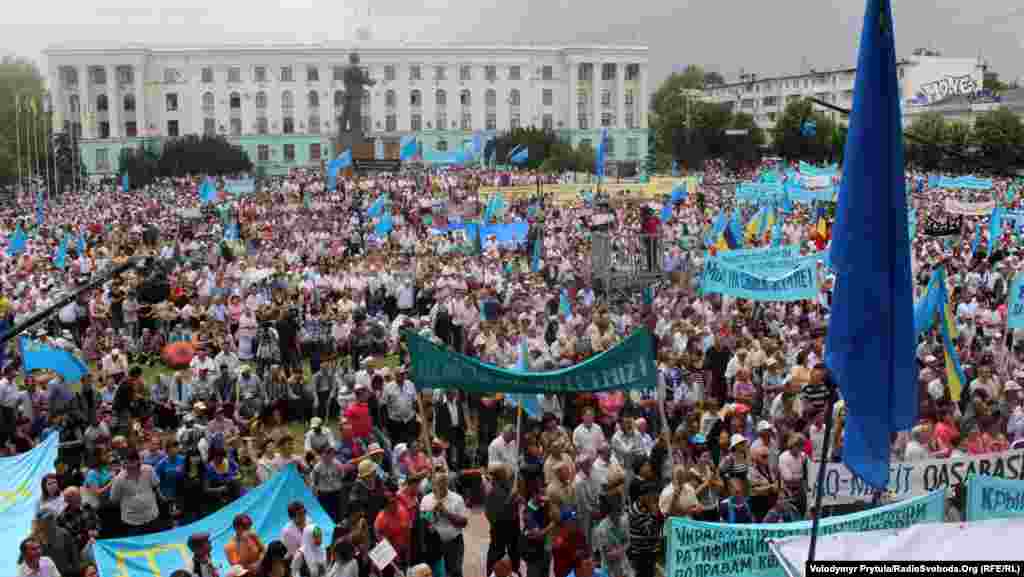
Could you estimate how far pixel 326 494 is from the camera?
866cm

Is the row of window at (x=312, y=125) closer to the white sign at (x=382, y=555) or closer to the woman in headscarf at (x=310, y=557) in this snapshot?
the woman in headscarf at (x=310, y=557)

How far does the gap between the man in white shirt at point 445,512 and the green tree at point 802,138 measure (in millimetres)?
64636

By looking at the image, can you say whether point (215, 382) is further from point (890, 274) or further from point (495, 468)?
point (890, 274)

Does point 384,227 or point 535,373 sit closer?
point 535,373

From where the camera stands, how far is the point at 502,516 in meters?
8.00

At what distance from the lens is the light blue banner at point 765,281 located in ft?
45.6

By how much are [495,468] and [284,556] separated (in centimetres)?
184

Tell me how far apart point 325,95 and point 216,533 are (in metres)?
91.3

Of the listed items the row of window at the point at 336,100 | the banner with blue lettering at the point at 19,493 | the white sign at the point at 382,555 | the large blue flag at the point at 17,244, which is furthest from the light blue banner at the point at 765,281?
the row of window at the point at 336,100

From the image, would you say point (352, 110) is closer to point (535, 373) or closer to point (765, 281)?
point (765, 281)

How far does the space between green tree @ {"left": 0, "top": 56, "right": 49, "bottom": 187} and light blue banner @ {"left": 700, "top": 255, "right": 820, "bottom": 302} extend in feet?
183

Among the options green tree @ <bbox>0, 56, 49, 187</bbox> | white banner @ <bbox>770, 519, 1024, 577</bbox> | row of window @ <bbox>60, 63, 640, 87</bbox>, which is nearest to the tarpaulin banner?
white banner @ <bbox>770, 519, 1024, 577</bbox>

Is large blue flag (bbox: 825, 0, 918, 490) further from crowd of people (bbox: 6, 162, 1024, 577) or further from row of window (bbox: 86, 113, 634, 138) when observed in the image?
row of window (bbox: 86, 113, 634, 138)

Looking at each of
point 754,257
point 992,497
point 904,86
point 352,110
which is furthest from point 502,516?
point 904,86
